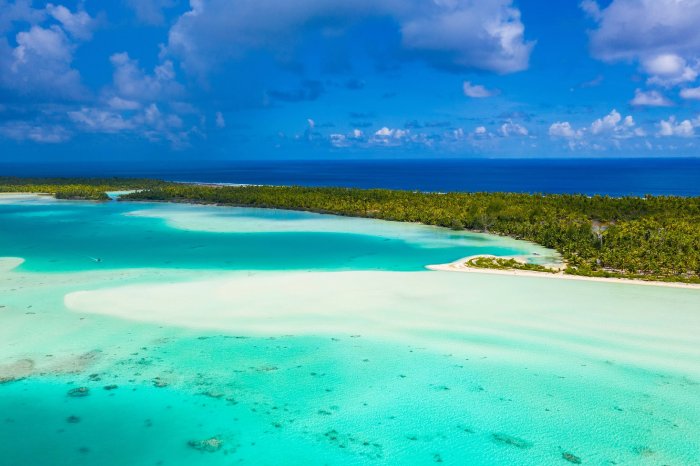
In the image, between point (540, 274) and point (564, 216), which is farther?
point (564, 216)

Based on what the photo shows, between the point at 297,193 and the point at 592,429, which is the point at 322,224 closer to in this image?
the point at 297,193

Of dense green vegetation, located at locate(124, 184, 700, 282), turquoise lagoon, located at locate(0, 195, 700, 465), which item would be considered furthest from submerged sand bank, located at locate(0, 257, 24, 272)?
dense green vegetation, located at locate(124, 184, 700, 282)

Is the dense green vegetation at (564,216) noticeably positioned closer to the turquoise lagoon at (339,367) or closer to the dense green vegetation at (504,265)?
the dense green vegetation at (504,265)

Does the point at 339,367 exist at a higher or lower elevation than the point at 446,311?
lower

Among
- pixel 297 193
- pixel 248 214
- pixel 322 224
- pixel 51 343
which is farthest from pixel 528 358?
pixel 297 193

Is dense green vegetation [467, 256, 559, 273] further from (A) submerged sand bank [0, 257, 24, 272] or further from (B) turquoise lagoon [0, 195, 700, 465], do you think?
(A) submerged sand bank [0, 257, 24, 272]

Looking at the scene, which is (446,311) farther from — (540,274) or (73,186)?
(73,186)

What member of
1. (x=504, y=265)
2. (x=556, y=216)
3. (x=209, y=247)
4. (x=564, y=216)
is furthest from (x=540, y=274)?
(x=209, y=247)
